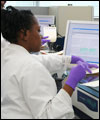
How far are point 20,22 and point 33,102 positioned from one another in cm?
39

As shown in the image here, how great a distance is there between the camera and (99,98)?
976mm

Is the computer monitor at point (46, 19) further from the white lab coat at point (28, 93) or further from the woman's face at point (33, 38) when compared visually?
the white lab coat at point (28, 93)

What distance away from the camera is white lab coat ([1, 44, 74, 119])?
84 centimetres

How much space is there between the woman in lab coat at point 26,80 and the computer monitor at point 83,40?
34 centimetres

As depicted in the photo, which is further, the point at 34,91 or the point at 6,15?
the point at 6,15

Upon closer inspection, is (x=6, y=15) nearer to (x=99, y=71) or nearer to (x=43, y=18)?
(x=99, y=71)

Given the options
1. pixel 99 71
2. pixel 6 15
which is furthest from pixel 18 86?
pixel 99 71

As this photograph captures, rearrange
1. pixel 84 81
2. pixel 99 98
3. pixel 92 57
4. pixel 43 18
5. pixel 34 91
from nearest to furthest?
pixel 34 91, pixel 99 98, pixel 84 81, pixel 92 57, pixel 43 18

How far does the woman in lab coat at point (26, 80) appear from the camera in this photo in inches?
33.2

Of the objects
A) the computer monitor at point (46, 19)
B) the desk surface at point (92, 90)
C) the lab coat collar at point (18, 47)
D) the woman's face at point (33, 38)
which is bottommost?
the desk surface at point (92, 90)

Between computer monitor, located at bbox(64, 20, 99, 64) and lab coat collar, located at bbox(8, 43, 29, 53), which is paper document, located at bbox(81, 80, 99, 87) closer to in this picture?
computer monitor, located at bbox(64, 20, 99, 64)

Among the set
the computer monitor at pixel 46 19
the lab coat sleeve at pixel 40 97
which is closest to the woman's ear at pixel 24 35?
the lab coat sleeve at pixel 40 97

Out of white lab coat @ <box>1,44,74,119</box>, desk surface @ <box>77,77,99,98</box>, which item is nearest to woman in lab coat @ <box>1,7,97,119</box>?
white lab coat @ <box>1,44,74,119</box>

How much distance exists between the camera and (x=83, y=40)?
4.43 ft
